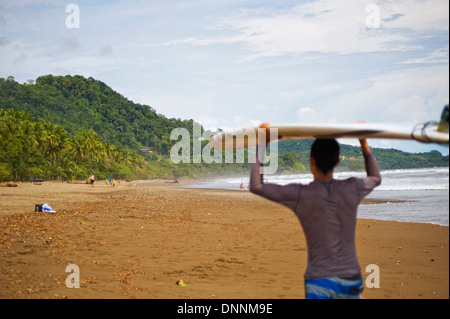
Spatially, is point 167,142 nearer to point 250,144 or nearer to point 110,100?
point 110,100

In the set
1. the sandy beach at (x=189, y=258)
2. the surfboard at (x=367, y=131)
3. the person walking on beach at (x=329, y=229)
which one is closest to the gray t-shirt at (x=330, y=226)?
the person walking on beach at (x=329, y=229)

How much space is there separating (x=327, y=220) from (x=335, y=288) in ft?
1.26

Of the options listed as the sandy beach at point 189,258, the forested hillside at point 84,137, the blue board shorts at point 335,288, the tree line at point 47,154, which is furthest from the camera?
the forested hillside at point 84,137

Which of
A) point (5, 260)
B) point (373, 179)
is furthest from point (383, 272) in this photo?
point (5, 260)

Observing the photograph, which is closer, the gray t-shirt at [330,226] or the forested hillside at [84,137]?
the gray t-shirt at [330,226]

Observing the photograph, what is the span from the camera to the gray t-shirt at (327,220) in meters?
2.65

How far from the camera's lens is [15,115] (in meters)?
51.2

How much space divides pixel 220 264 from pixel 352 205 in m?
5.34

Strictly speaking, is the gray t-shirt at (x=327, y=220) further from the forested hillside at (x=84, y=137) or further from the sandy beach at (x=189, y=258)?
the forested hillside at (x=84, y=137)

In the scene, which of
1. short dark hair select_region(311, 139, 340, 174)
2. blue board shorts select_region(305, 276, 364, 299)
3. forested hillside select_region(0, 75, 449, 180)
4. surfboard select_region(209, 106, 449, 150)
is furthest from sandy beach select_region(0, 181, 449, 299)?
forested hillside select_region(0, 75, 449, 180)

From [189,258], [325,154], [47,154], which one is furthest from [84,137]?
[325,154]

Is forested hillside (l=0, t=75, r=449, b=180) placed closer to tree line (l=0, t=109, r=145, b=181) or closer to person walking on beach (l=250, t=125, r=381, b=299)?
tree line (l=0, t=109, r=145, b=181)

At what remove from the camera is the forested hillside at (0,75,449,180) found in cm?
4759

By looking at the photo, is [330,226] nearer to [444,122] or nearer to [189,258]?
[444,122]
